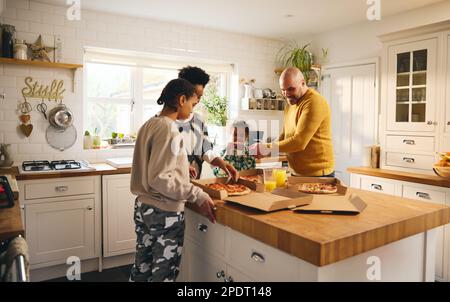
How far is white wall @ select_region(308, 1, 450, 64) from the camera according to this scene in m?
3.77

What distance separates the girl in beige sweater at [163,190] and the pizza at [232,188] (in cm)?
18

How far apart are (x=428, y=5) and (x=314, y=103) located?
2.15 meters

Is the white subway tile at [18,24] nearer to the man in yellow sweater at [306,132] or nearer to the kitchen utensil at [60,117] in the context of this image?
the kitchen utensil at [60,117]

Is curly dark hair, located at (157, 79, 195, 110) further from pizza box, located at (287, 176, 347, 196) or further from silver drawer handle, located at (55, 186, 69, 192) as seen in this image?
silver drawer handle, located at (55, 186, 69, 192)

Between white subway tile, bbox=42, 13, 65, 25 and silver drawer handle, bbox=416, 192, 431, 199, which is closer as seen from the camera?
silver drawer handle, bbox=416, 192, 431, 199

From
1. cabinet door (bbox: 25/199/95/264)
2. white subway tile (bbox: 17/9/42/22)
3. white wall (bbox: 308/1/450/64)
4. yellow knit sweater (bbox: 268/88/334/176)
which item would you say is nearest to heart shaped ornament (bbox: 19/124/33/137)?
cabinet door (bbox: 25/199/95/264)

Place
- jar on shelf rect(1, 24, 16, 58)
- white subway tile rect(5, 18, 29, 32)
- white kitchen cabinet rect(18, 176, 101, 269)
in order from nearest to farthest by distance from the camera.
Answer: white kitchen cabinet rect(18, 176, 101, 269), jar on shelf rect(1, 24, 16, 58), white subway tile rect(5, 18, 29, 32)

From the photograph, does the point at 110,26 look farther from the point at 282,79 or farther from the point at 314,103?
the point at 314,103

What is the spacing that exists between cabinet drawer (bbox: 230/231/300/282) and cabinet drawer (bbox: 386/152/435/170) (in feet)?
8.43

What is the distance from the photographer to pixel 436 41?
340 centimetres

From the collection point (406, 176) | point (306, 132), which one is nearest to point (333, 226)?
point (306, 132)

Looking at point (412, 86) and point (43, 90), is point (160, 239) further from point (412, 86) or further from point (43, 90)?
point (412, 86)
